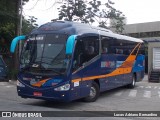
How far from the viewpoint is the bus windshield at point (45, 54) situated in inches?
474

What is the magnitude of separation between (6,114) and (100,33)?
615 cm

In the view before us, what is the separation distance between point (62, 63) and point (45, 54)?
0.78m

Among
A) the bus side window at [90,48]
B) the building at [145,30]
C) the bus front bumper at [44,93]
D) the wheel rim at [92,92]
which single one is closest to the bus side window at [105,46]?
the bus side window at [90,48]

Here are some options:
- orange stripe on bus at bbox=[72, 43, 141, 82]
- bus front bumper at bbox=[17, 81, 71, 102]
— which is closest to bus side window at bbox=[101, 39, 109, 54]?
orange stripe on bus at bbox=[72, 43, 141, 82]

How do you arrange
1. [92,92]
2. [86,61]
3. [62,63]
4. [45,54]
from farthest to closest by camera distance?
[92,92] → [86,61] → [45,54] → [62,63]

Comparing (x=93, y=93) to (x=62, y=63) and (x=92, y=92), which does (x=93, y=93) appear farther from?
(x=62, y=63)

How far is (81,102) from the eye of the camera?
1393 centimetres

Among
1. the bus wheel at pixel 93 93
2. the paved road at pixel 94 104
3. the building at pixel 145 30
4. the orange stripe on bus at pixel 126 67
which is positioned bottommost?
the paved road at pixel 94 104

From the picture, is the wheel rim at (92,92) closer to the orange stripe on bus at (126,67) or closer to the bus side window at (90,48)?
the orange stripe on bus at (126,67)

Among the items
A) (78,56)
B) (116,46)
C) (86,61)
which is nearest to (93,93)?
(86,61)

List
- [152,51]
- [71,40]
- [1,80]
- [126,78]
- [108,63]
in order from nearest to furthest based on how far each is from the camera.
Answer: [71,40] → [108,63] → [126,78] → [1,80] → [152,51]

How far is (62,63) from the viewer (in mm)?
11984

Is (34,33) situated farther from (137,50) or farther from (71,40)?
(137,50)

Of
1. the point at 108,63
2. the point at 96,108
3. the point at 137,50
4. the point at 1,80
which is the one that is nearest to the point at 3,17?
the point at 1,80
